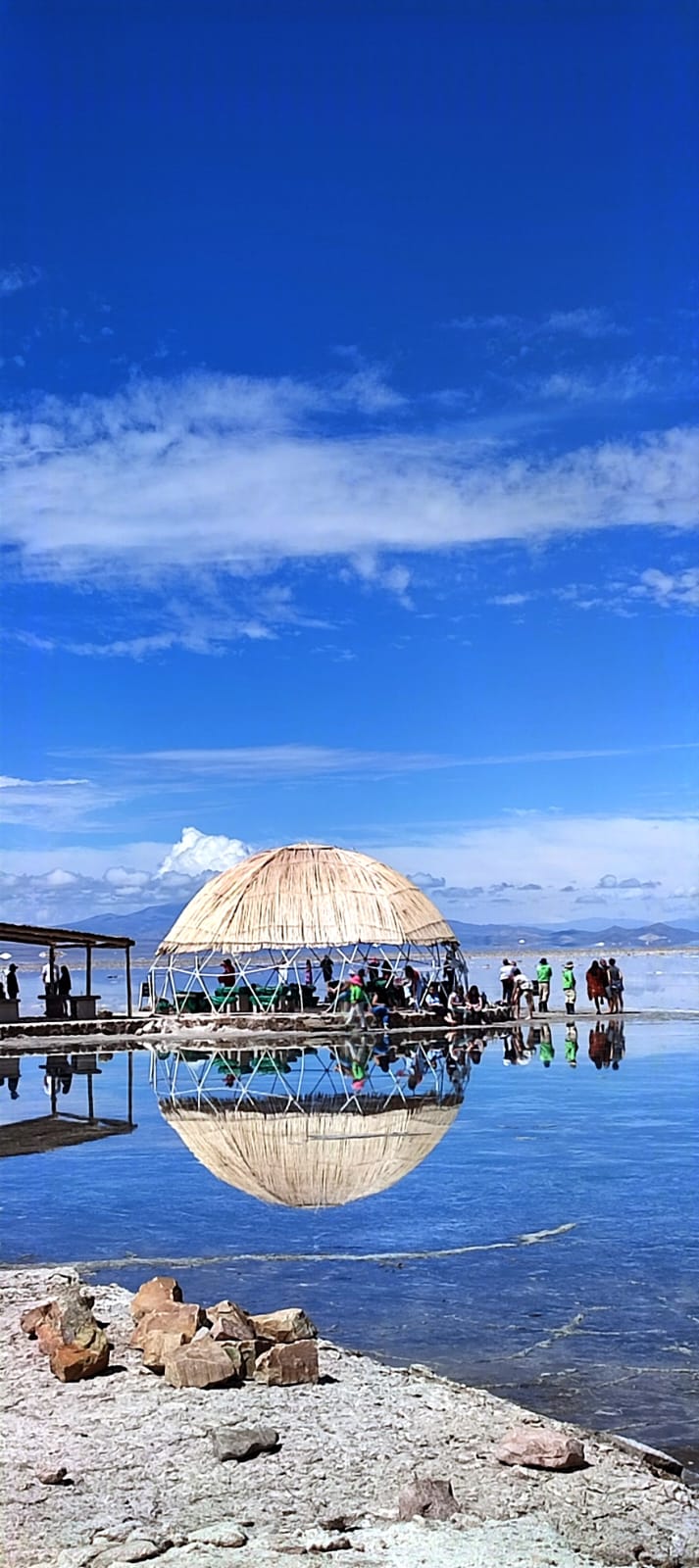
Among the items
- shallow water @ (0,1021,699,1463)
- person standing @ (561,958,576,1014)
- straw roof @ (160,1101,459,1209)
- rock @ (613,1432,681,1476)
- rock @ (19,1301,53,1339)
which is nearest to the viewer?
rock @ (613,1432,681,1476)

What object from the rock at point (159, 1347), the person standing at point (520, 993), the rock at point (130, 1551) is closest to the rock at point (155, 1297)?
the rock at point (159, 1347)

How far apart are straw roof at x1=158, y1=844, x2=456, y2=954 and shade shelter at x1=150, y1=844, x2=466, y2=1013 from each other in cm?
3

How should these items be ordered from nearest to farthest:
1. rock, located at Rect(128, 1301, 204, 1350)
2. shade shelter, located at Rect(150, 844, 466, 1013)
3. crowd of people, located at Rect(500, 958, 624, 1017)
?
rock, located at Rect(128, 1301, 204, 1350)
shade shelter, located at Rect(150, 844, 466, 1013)
crowd of people, located at Rect(500, 958, 624, 1017)

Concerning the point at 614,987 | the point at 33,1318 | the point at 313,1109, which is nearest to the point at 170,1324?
the point at 33,1318

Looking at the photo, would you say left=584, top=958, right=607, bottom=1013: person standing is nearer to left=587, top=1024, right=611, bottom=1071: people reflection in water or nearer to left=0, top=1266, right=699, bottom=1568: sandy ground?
left=587, top=1024, right=611, bottom=1071: people reflection in water

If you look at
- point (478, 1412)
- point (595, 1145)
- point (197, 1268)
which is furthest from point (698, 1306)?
point (595, 1145)

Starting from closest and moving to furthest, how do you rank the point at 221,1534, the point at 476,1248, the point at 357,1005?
the point at 221,1534 < the point at 476,1248 < the point at 357,1005

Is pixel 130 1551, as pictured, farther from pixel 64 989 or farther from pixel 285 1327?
pixel 64 989

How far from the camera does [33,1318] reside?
8.25m

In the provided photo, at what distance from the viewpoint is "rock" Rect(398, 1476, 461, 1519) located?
5.66 m

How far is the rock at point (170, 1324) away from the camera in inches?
301

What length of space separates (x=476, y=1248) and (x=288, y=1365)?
12.6 ft

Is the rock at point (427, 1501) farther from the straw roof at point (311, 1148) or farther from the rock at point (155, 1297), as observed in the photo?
the straw roof at point (311, 1148)

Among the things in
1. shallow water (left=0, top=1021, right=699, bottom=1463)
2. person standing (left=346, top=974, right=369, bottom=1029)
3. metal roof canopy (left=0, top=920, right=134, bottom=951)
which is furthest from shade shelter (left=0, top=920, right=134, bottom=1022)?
shallow water (left=0, top=1021, right=699, bottom=1463)
